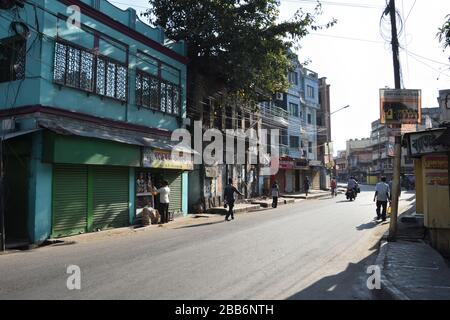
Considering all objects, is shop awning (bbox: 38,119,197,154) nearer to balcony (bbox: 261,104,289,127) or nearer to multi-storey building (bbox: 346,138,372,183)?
balcony (bbox: 261,104,289,127)

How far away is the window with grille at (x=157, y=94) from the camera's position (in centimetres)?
1858

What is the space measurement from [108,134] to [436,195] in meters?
11.0

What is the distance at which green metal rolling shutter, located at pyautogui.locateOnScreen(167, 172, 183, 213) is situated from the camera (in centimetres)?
2023

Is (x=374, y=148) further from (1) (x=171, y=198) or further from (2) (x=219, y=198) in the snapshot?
(1) (x=171, y=198)

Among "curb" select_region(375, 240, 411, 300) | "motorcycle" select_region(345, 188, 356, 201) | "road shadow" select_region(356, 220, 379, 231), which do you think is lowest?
"curb" select_region(375, 240, 411, 300)

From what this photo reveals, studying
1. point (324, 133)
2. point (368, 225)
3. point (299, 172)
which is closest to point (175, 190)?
point (368, 225)

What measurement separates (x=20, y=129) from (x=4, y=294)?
824 cm

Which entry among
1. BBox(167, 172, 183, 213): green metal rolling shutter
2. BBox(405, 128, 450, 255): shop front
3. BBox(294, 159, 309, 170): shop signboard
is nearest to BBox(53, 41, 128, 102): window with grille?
BBox(167, 172, 183, 213): green metal rolling shutter

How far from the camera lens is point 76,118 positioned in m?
14.9

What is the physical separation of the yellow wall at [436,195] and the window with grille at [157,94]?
38.8 ft

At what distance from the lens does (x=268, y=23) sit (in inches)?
893

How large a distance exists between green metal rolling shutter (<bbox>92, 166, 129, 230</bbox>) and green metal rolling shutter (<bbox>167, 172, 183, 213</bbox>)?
3.41 metres

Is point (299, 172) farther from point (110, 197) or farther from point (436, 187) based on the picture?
point (436, 187)
